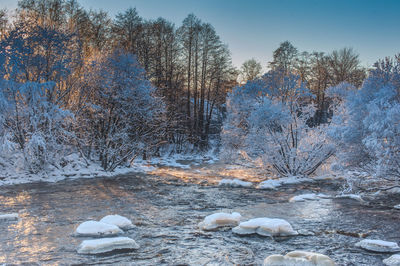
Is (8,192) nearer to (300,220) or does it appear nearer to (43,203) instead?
(43,203)

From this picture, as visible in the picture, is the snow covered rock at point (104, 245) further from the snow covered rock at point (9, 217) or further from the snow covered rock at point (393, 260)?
the snow covered rock at point (393, 260)

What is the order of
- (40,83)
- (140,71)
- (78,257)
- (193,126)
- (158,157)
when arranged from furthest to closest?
(193,126) → (158,157) → (140,71) → (40,83) → (78,257)

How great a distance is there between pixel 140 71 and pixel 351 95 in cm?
917

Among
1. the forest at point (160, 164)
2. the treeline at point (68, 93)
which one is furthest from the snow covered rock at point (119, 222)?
the treeline at point (68, 93)

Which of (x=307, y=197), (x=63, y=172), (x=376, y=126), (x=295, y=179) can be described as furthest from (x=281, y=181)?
(x=63, y=172)

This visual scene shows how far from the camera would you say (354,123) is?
10.1 meters

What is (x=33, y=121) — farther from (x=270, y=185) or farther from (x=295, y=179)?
(x=295, y=179)

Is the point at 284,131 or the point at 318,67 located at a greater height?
the point at 318,67

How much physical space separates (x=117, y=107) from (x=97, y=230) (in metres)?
10.1

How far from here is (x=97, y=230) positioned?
245 inches

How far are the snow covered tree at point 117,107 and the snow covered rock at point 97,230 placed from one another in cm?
918

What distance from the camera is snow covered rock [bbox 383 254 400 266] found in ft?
15.8

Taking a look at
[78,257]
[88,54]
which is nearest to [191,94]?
[88,54]

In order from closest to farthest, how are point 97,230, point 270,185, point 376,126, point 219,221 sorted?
1. point 97,230
2. point 219,221
3. point 376,126
4. point 270,185
